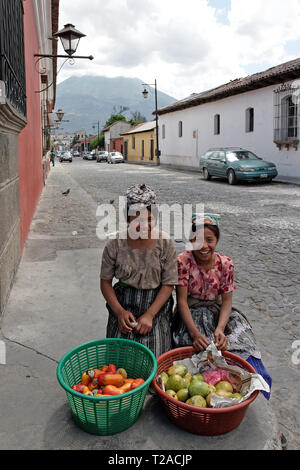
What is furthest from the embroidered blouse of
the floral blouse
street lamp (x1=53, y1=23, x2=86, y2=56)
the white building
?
the white building

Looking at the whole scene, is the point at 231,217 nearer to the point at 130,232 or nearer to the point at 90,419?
Result: the point at 130,232

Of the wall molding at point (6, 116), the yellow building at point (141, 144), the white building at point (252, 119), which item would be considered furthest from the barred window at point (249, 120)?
the wall molding at point (6, 116)

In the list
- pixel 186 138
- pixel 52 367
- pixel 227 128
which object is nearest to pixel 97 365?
pixel 52 367

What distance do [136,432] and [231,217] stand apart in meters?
7.50

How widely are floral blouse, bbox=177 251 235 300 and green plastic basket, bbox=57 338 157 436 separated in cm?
59

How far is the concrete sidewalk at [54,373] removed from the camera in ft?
6.97

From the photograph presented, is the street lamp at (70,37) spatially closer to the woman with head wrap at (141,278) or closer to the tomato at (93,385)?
the woman with head wrap at (141,278)

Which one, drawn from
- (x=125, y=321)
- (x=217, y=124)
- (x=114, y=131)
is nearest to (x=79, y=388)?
(x=125, y=321)

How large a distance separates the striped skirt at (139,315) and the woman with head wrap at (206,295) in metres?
0.12

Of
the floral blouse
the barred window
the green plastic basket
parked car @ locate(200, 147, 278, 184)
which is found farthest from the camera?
the barred window

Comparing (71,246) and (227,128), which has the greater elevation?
(227,128)

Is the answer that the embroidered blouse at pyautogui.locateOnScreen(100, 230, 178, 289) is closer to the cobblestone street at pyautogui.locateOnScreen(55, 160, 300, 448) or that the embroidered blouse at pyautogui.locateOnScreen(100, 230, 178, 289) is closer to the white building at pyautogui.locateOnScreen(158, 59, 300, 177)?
the cobblestone street at pyautogui.locateOnScreen(55, 160, 300, 448)

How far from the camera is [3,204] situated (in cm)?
372

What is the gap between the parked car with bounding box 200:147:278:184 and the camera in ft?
56.1
